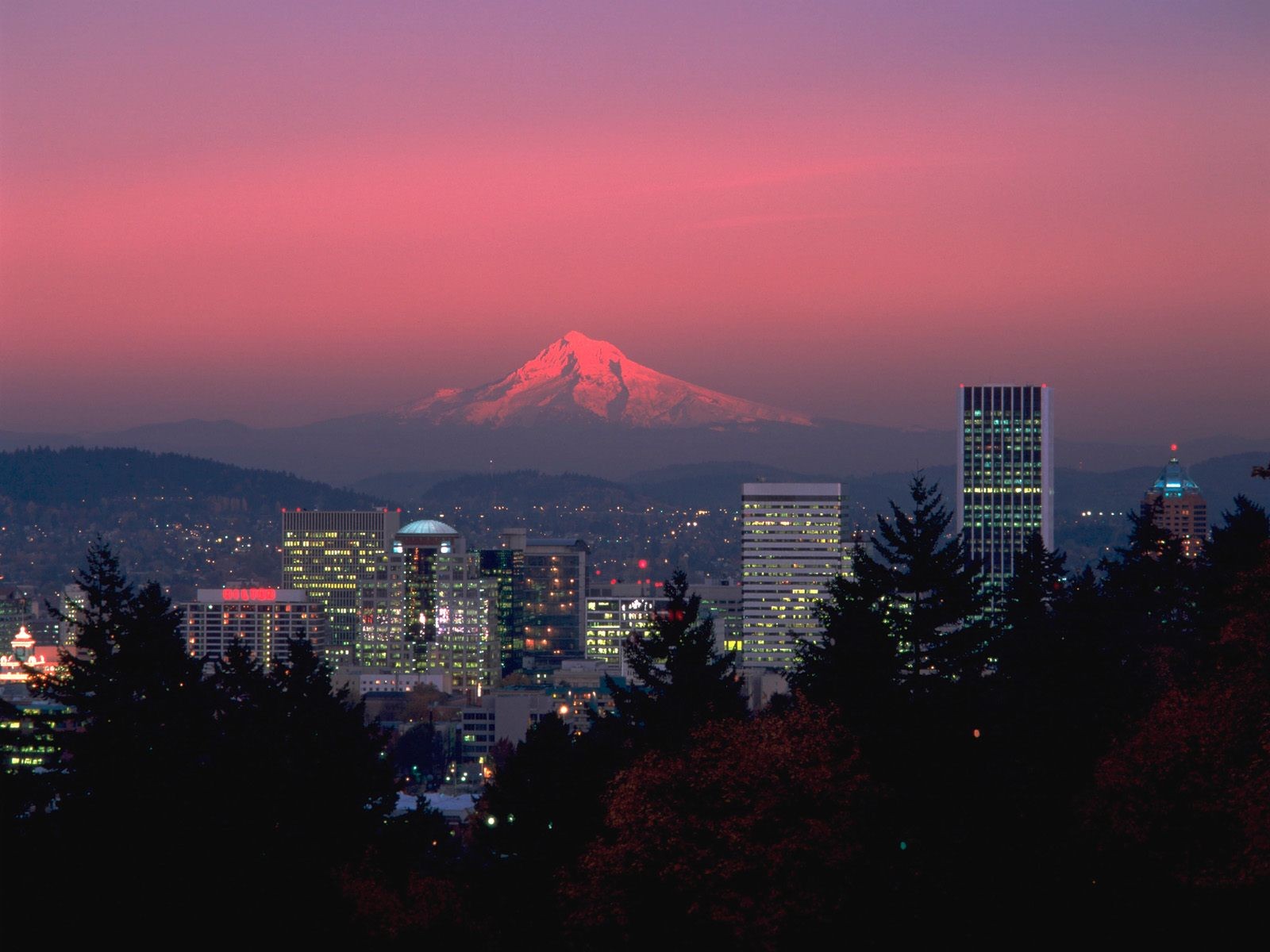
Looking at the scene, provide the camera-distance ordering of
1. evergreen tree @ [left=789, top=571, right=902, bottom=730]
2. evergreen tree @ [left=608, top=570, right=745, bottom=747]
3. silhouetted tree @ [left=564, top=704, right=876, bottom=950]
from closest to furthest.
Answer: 1. silhouetted tree @ [left=564, top=704, right=876, bottom=950]
2. evergreen tree @ [left=789, top=571, right=902, bottom=730]
3. evergreen tree @ [left=608, top=570, right=745, bottom=747]

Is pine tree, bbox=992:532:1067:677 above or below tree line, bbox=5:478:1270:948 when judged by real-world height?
above

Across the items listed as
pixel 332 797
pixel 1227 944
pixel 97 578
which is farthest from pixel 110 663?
pixel 1227 944

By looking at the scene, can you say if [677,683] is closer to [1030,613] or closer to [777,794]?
[1030,613]

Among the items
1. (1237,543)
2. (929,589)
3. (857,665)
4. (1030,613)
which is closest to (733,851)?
(857,665)

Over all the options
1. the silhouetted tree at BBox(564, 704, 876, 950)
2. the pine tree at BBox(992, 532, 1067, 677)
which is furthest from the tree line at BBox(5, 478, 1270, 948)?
the pine tree at BBox(992, 532, 1067, 677)

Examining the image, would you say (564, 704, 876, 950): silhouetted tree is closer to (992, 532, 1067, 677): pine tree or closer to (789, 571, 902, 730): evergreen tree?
(789, 571, 902, 730): evergreen tree

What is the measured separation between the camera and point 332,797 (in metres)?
35.7

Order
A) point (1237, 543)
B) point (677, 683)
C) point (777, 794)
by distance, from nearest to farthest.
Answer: point (777, 794), point (677, 683), point (1237, 543)

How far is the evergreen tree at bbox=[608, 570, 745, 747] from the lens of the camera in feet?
119

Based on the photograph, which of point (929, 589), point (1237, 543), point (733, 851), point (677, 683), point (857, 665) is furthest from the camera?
point (1237, 543)

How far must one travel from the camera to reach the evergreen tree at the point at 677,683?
36.3 metres

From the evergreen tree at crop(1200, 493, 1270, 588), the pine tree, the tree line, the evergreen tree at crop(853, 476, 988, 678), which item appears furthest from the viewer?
the evergreen tree at crop(1200, 493, 1270, 588)

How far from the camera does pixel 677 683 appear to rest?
38.1 metres


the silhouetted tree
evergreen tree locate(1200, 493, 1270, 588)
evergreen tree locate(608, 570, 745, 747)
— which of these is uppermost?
evergreen tree locate(1200, 493, 1270, 588)
